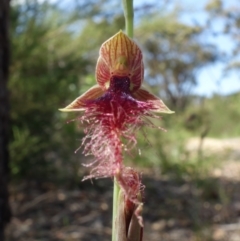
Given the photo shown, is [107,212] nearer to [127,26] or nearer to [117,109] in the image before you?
[117,109]

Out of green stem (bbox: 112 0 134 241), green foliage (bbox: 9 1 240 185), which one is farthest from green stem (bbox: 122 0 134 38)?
green foliage (bbox: 9 1 240 185)

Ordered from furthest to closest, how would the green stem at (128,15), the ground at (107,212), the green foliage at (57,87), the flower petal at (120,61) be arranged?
the green foliage at (57,87), the ground at (107,212), the flower petal at (120,61), the green stem at (128,15)

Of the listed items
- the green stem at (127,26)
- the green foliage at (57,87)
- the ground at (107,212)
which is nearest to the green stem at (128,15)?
the green stem at (127,26)

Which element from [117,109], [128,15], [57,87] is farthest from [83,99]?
[57,87]

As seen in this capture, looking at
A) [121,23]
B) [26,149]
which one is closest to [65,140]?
[26,149]

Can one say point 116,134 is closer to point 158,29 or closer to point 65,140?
point 65,140

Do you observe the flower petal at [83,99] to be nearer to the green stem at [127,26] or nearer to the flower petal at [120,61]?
the flower petal at [120,61]
